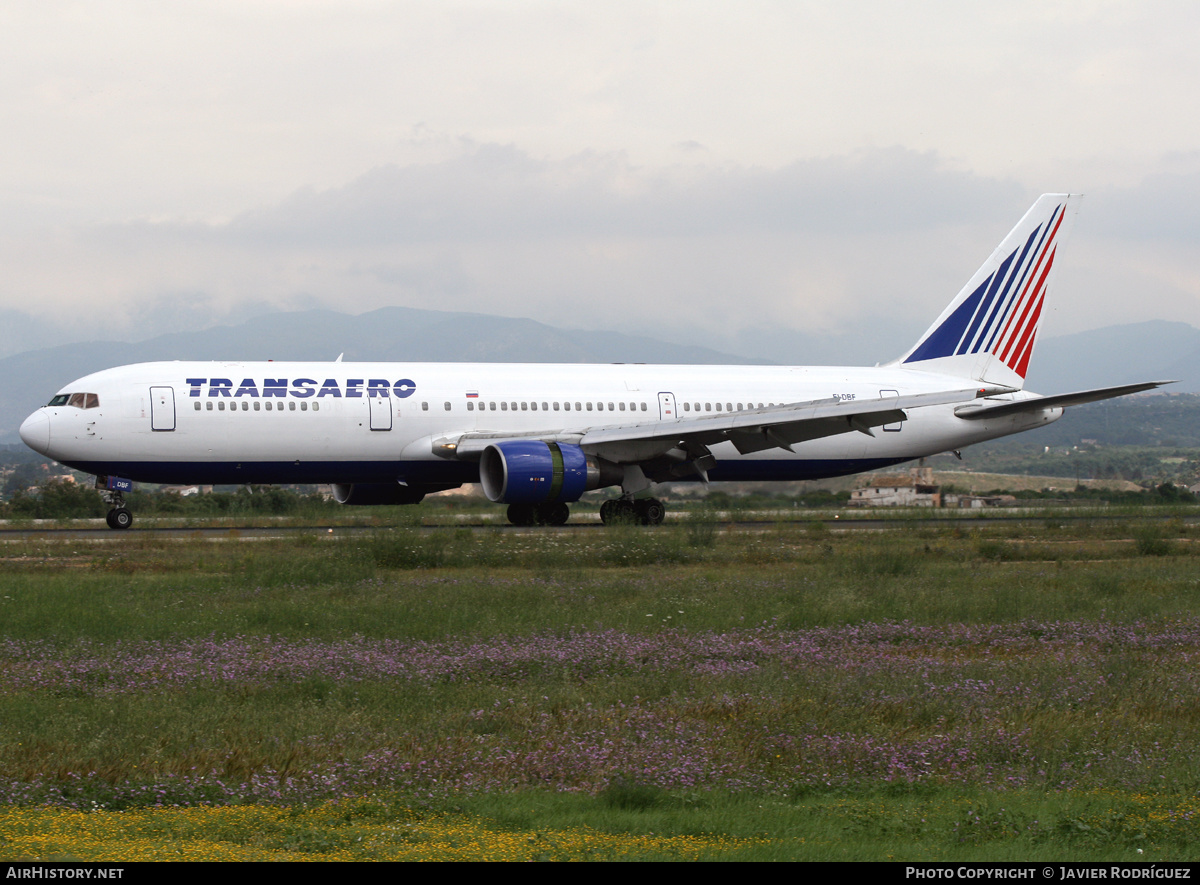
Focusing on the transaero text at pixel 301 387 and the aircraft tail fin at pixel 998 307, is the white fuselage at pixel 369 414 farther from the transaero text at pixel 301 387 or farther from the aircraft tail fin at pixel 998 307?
the aircraft tail fin at pixel 998 307

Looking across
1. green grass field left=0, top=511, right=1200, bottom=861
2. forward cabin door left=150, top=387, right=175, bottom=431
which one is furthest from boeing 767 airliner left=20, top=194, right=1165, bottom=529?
green grass field left=0, top=511, right=1200, bottom=861

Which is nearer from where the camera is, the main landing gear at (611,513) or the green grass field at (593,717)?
the green grass field at (593,717)

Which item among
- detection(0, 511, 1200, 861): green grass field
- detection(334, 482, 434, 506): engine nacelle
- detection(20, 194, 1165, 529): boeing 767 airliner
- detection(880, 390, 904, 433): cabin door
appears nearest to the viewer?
detection(0, 511, 1200, 861): green grass field

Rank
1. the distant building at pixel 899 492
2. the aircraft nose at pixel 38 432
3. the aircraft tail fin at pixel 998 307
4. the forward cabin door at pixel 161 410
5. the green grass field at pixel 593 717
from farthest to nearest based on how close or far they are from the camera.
→ the distant building at pixel 899 492 → the aircraft tail fin at pixel 998 307 → the forward cabin door at pixel 161 410 → the aircraft nose at pixel 38 432 → the green grass field at pixel 593 717

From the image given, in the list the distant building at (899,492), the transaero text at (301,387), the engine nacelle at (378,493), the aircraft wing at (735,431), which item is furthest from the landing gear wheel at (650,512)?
the distant building at (899,492)

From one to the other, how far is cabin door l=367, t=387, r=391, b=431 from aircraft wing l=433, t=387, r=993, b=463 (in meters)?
1.22

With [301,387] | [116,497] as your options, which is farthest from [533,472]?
[116,497]

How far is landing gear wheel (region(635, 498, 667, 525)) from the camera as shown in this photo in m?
27.8

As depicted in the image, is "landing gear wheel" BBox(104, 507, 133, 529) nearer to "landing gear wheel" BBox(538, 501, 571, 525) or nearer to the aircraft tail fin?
"landing gear wheel" BBox(538, 501, 571, 525)

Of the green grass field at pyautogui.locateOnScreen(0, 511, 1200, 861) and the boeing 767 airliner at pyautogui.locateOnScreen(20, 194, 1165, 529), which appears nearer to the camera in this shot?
the green grass field at pyautogui.locateOnScreen(0, 511, 1200, 861)

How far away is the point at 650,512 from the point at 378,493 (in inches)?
256

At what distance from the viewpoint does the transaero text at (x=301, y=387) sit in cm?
2553
